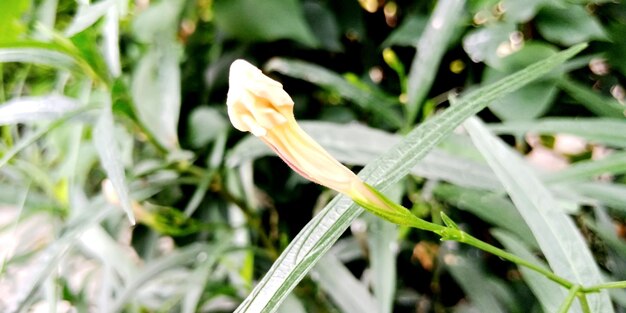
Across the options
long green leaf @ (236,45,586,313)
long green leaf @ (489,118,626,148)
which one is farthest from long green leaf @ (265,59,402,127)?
long green leaf @ (236,45,586,313)

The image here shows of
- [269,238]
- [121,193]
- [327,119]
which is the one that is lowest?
[269,238]

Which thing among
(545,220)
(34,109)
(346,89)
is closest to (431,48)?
(346,89)

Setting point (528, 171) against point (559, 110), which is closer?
point (528, 171)

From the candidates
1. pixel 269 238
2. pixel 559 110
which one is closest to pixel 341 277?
pixel 269 238

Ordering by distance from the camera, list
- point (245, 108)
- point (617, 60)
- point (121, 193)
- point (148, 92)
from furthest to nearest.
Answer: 1. point (148, 92)
2. point (617, 60)
3. point (121, 193)
4. point (245, 108)

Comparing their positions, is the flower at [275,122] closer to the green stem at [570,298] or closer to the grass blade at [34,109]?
the green stem at [570,298]

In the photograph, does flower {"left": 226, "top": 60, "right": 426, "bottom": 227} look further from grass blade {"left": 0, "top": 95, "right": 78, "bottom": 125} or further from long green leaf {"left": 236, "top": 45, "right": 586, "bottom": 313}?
grass blade {"left": 0, "top": 95, "right": 78, "bottom": 125}

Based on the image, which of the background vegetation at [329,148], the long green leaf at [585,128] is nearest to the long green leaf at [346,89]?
the background vegetation at [329,148]

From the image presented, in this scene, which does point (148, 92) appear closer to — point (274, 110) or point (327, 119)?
point (327, 119)
